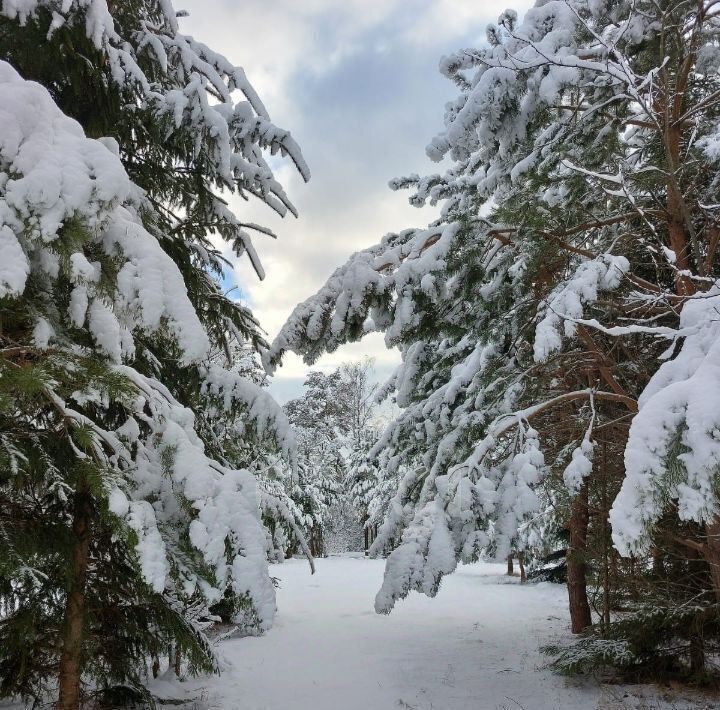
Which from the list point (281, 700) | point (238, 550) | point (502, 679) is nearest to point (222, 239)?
point (238, 550)

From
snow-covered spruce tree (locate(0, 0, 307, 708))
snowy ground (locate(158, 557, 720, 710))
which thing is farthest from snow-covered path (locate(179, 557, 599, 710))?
snow-covered spruce tree (locate(0, 0, 307, 708))

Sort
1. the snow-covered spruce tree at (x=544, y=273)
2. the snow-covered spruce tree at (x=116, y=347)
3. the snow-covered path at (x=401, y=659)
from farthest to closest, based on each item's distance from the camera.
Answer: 1. the snow-covered path at (x=401, y=659)
2. the snow-covered spruce tree at (x=544, y=273)
3. the snow-covered spruce tree at (x=116, y=347)

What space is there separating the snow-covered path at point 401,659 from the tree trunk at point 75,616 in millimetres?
3406

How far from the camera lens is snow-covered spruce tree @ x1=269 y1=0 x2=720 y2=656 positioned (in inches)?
131

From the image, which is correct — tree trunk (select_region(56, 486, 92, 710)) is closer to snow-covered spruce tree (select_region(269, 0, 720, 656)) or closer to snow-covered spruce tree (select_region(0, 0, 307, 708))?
snow-covered spruce tree (select_region(0, 0, 307, 708))

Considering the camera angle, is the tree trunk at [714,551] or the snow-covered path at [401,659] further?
the snow-covered path at [401,659]

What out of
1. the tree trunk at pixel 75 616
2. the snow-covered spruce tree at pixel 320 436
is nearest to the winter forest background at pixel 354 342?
the tree trunk at pixel 75 616

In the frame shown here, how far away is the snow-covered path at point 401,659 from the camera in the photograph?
668cm

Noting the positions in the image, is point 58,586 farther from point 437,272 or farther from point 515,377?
point 515,377

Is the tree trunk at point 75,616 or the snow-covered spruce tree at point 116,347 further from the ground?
the snow-covered spruce tree at point 116,347

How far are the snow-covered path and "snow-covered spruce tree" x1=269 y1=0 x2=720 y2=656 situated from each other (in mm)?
3160

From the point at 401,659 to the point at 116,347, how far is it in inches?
Result: 317

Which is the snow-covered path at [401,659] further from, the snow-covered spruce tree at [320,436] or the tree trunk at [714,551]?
the snow-covered spruce tree at [320,436]

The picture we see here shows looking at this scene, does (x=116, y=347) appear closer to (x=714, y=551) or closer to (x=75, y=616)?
(x=75, y=616)
